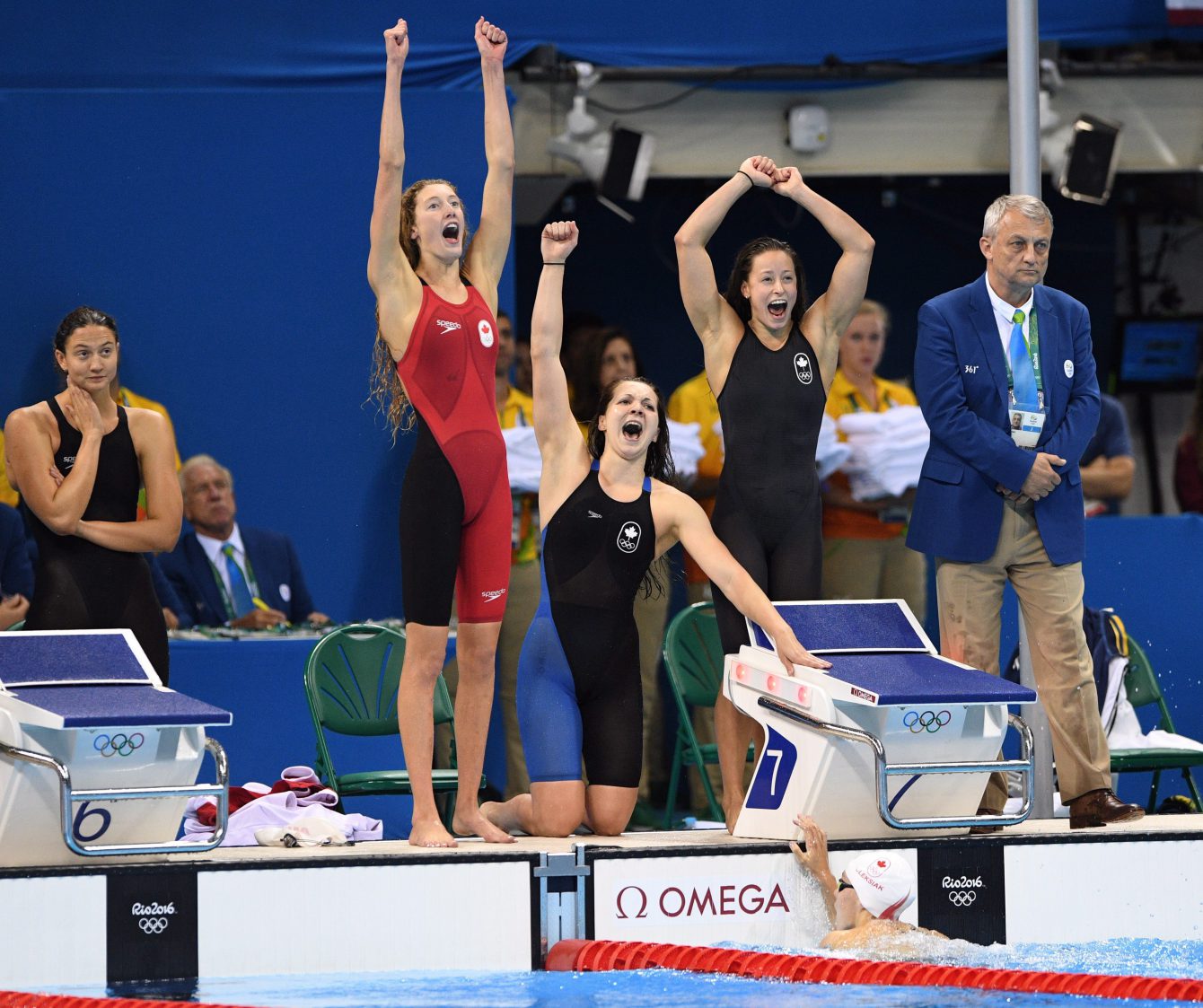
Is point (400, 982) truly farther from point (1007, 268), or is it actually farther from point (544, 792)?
point (1007, 268)

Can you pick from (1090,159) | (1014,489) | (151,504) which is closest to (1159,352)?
(1090,159)

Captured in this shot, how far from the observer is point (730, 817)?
18.3 ft

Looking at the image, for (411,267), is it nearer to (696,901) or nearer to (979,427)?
(979,427)

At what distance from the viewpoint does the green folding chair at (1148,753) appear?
652 centimetres

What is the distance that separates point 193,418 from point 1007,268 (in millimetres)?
3843

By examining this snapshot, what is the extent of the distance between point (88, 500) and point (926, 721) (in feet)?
8.13

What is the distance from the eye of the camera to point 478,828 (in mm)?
5398

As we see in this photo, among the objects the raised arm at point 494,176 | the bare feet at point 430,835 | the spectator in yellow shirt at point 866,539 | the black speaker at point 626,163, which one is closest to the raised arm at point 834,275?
the raised arm at point 494,176

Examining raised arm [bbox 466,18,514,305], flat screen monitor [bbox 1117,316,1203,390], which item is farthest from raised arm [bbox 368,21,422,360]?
flat screen monitor [bbox 1117,316,1203,390]

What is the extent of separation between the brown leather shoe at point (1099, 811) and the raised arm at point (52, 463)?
120 inches

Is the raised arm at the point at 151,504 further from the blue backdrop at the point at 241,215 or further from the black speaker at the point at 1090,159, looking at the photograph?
the black speaker at the point at 1090,159

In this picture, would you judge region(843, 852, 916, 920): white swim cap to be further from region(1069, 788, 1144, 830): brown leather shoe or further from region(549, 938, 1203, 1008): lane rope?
region(1069, 788, 1144, 830): brown leather shoe

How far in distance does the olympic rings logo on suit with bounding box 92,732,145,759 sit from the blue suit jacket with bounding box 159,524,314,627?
8.10 feet

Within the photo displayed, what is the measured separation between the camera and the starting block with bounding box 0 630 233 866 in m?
4.80
